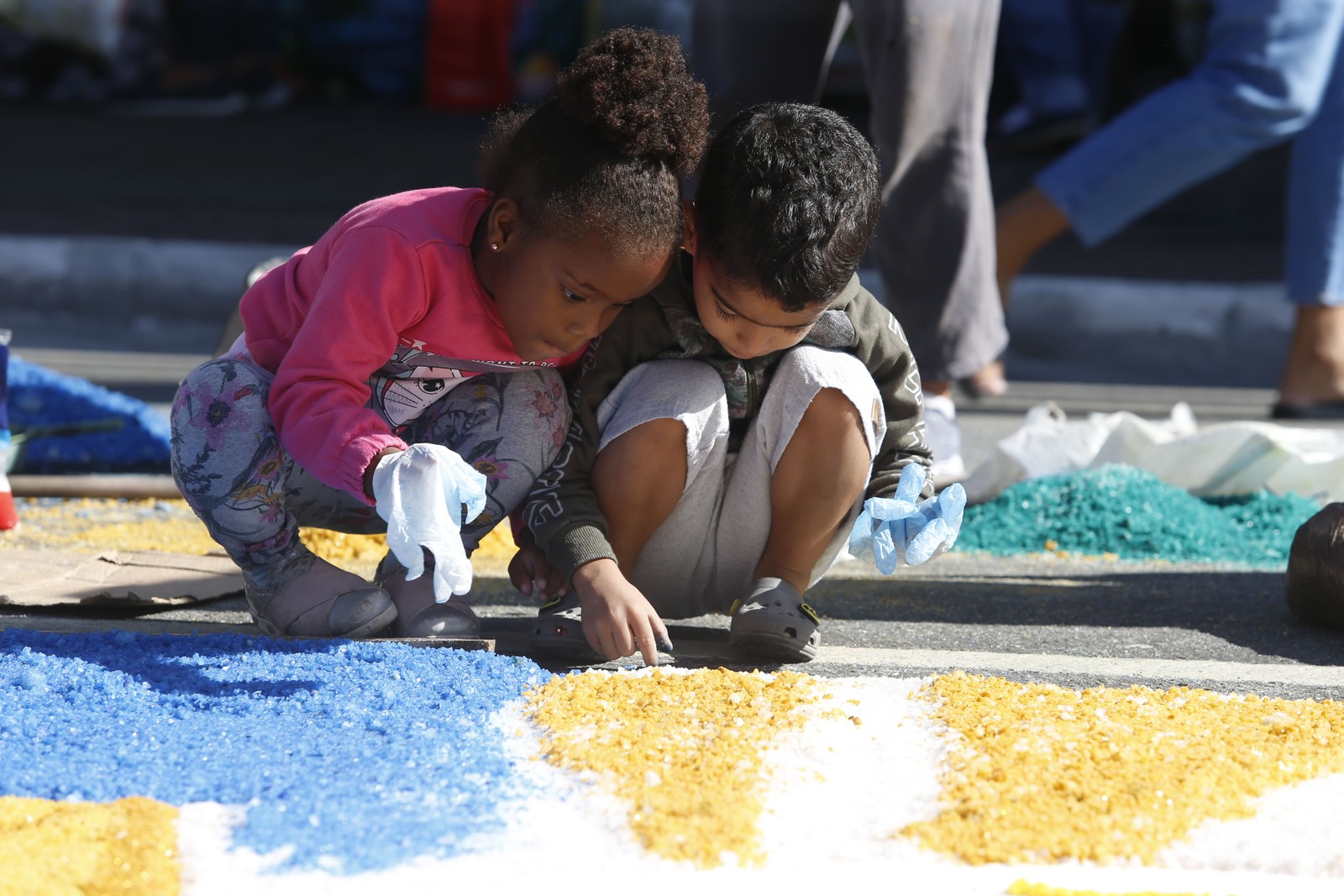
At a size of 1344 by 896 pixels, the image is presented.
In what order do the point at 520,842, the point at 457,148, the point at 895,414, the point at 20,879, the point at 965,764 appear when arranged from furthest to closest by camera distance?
the point at 457,148 → the point at 895,414 → the point at 965,764 → the point at 520,842 → the point at 20,879

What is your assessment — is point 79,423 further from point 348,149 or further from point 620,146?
point 348,149

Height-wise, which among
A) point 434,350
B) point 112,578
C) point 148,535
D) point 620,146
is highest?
point 620,146

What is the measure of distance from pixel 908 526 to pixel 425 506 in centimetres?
61

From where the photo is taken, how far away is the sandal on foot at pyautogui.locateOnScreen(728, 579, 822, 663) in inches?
74.9

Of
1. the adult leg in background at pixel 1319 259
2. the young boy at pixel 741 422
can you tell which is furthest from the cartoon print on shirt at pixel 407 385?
the adult leg in background at pixel 1319 259

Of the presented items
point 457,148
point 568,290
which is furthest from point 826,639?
point 457,148

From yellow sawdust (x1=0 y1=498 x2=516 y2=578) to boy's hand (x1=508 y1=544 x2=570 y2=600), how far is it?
454 millimetres

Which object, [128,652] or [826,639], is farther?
[826,639]

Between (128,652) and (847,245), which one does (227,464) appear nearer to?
(128,652)

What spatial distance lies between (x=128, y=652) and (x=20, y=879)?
0.60 m

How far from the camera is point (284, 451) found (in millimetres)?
1901

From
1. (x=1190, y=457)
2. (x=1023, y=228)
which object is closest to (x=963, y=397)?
(x=1023, y=228)

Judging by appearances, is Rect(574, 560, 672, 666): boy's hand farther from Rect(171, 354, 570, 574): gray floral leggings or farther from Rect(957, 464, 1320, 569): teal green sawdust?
Rect(957, 464, 1320, 569): teal green sawdust

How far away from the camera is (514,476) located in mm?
2006
